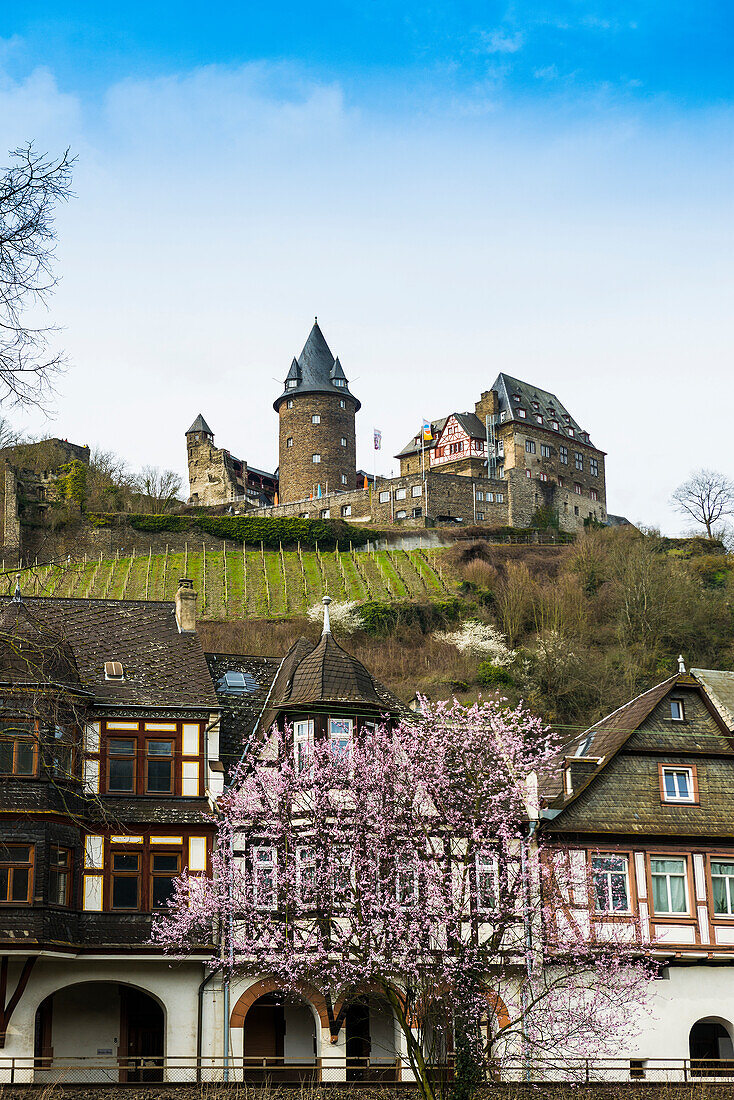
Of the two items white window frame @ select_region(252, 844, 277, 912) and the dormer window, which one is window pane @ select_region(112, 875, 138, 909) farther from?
the dormer window

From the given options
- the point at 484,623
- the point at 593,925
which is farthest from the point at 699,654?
the point at 593,925

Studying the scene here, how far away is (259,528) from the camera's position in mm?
90875

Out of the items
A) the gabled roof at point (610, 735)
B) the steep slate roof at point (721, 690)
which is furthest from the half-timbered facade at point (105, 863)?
the steep slate roof at point (721, 690)

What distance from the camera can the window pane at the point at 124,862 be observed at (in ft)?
98.1

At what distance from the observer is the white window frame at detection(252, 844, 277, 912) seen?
28141mm

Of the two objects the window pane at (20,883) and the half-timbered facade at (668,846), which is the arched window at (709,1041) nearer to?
the half-timbered facade at (668,846)

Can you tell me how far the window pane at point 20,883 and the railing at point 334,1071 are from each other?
3.25 metres

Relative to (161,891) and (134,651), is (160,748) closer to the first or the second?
(161,891)

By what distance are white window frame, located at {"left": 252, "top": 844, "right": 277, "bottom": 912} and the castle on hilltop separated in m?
63.3

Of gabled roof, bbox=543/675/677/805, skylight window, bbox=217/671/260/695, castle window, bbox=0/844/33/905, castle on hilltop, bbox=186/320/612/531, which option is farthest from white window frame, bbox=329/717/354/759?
castle on hilltop, bbox=186/320/612/531

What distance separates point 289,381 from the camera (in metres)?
109

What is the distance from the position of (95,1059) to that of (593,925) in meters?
11.7

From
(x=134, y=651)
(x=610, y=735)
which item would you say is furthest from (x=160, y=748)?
→ (x=610, y=735)

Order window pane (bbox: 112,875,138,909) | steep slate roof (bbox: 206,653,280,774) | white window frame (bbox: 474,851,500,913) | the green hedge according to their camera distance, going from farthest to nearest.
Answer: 1. the green hedge
2. steep slate roof (bbox: 206,653,280,774)
3. window pane (bbox: 112,875,138,909)
4. white window frame (bbox: 474,851,500,913)
